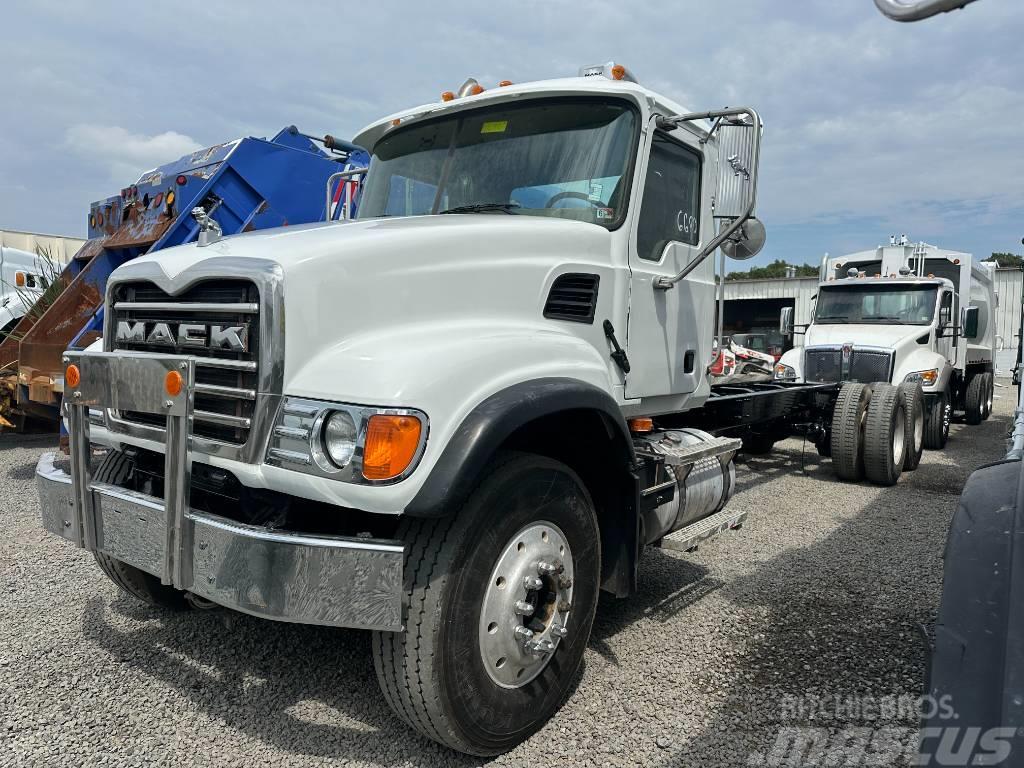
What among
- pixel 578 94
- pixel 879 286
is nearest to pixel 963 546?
pixel 578 94

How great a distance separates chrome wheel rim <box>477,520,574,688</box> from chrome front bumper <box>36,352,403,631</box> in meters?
0.42

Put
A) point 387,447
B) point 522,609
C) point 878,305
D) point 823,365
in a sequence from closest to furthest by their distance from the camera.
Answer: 1. point 387,447
2. point 522,609
3. point 823,365
4. point 878,305

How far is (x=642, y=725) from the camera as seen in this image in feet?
9.25

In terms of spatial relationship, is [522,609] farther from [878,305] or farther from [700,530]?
[878,305]

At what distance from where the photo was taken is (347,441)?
2221 millimetres

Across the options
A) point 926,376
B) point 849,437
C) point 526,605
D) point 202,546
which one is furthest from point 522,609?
point 926,376

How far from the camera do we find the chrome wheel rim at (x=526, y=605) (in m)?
2.53

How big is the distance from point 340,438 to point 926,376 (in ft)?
31.9

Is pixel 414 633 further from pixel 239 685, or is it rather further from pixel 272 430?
pixel 239 685

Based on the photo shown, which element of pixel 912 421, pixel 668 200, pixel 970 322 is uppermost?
pixel 668 200

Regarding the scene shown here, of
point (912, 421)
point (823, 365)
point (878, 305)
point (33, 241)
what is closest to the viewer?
point (912, 421)

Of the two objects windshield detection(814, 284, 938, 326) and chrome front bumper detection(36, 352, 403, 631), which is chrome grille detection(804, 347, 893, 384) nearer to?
windshield detection(814, 284, 938, 326)

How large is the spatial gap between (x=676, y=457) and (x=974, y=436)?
11.1m

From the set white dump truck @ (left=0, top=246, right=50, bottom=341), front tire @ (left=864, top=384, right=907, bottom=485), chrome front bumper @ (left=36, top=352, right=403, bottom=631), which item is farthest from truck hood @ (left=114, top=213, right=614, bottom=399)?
white dump truck @ (left=0, top=246, right=50, bottom=341)
